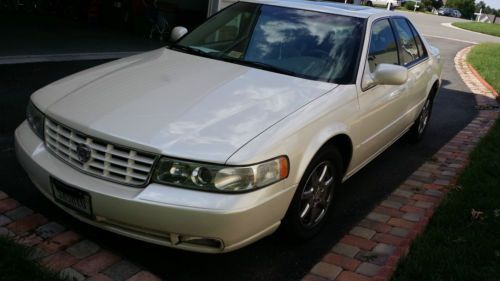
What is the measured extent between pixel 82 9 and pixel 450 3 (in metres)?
72.6

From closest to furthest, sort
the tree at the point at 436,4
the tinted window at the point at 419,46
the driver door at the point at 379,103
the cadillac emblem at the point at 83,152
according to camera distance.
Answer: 1. the cadillac emblem at the point at 83,152
2. the driver door at the point at 379,103
3. the tinted window at the point at 419,46
4. the tree at the point at 436,4

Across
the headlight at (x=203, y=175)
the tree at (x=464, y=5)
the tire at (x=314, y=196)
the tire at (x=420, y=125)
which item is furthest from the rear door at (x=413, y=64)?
the tree at (x=464, y=5)

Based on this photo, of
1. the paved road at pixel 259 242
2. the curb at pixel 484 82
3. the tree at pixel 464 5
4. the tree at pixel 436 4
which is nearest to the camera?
the paved road at pixel 259 242

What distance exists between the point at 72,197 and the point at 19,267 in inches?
18.5

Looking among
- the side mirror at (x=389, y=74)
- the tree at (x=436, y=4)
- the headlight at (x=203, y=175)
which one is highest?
the side mirror at (x=389, y=74)

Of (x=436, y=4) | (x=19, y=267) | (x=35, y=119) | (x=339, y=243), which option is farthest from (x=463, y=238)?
(x=436, y=4)

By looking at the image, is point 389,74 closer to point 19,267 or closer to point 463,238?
point 463,238

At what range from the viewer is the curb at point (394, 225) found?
128 inches

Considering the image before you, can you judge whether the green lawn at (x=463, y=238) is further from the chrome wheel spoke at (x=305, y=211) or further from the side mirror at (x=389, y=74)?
the side mirror at (x=389, y=74)

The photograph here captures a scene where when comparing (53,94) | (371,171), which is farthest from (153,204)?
(371,171)

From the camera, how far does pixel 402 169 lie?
5355 millimetres

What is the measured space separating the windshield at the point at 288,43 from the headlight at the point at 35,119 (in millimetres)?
1351

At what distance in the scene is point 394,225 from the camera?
13.1 feet

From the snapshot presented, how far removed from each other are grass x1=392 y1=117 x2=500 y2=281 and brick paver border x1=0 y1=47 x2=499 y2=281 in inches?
4.2
